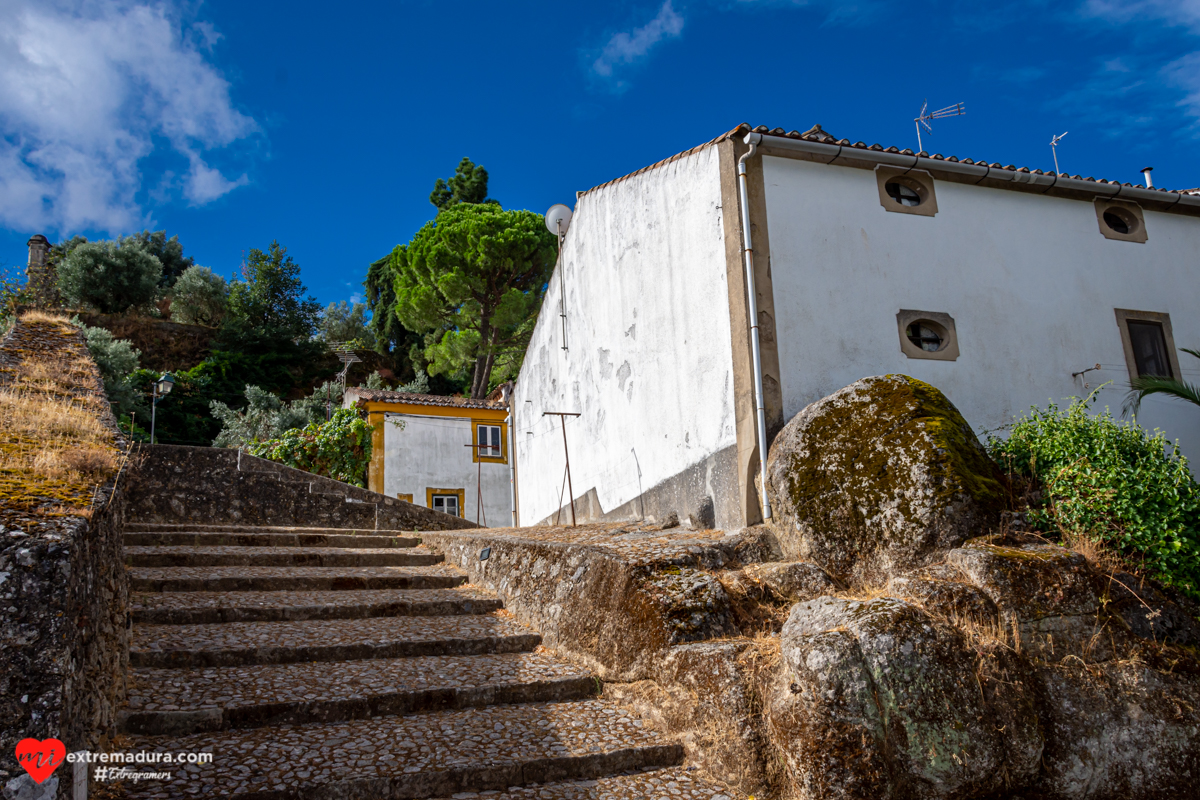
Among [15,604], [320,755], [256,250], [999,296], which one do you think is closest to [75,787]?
[15,604]

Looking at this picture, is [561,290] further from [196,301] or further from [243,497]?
[196,301]

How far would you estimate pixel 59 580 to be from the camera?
252 centimetres

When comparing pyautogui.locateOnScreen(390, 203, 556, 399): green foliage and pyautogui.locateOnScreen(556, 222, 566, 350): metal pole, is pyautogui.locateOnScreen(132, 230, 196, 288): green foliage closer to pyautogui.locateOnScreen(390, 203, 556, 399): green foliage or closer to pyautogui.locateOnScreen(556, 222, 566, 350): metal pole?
pyautogui.locateOnScreen(390, 203, 556, 399): green foliage

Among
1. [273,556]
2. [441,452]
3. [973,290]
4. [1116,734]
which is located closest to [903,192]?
[973,290]

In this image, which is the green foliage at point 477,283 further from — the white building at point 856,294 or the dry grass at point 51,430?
the dry grass at point 51,430

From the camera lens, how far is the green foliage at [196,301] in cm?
3447

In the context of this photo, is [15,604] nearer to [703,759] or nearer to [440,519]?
[703,759]

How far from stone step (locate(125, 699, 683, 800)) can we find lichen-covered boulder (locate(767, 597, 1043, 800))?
881mm

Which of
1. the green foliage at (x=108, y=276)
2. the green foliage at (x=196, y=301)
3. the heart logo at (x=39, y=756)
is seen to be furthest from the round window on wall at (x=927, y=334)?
the green foliage at (x=108, y=276)

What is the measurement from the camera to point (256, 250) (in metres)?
34.8

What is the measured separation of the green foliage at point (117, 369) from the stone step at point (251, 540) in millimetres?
15002

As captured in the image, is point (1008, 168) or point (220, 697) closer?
point (220, 697)

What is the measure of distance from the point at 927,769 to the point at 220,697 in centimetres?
381

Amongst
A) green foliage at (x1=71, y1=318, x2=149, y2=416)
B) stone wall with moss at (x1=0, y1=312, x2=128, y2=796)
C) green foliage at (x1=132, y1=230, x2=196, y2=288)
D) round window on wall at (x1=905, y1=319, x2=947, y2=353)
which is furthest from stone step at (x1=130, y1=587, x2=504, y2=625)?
green foliage at (x1=132, y1=230, x2=196, y2=288)
